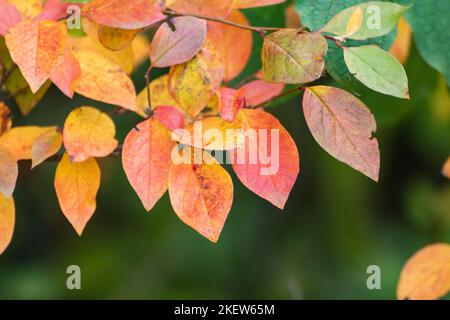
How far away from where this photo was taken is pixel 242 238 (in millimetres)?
1962

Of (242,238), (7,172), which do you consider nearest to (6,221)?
(7,172)

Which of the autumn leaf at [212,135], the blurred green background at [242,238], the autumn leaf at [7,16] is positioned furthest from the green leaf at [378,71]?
the blurred green background at [242,238]

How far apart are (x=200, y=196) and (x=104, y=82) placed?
0.56ft

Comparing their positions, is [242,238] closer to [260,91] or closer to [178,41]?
[260,91]

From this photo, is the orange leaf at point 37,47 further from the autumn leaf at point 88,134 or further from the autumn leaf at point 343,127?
the autumn leaf at point 343,127

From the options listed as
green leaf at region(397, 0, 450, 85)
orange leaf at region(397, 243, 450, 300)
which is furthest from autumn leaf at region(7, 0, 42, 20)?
orange leaf at region(397, 243, 450, 300)

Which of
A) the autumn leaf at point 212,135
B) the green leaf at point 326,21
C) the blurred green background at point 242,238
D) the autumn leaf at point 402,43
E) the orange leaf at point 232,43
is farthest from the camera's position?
the blurred green background at point 242,238

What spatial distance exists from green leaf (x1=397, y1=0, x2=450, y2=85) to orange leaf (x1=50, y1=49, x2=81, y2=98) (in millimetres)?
428

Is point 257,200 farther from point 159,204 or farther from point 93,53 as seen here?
point 93,53

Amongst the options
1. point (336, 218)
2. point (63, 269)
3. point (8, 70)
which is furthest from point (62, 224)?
point (8, 70)

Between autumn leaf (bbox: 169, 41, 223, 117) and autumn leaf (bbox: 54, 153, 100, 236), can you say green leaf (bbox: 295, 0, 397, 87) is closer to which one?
autumn leaf (bbox: 169, 41, 223, 117)

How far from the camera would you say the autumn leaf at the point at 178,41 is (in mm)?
726

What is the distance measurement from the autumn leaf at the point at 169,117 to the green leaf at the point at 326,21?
17cm
